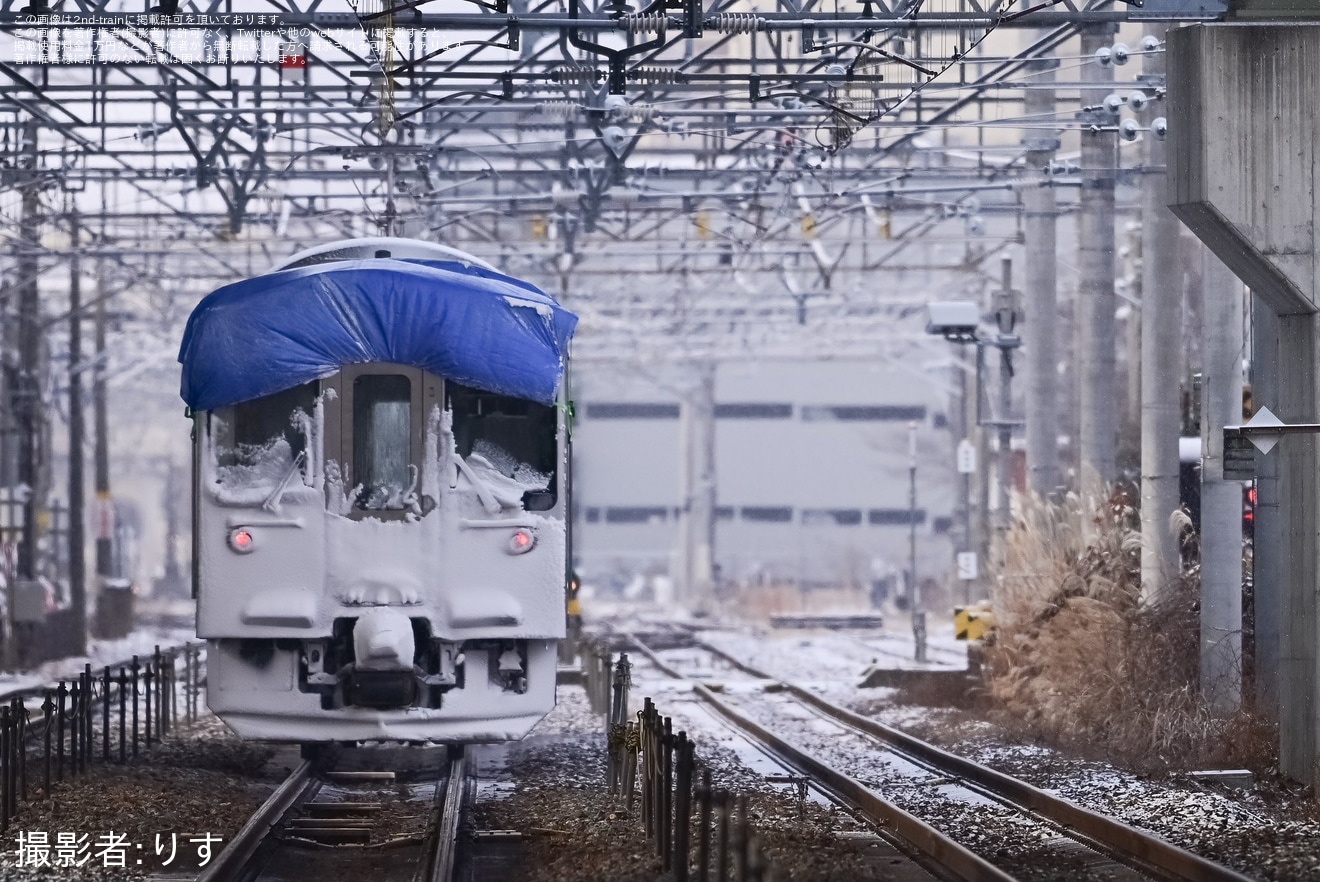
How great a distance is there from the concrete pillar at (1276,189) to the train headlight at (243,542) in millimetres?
6695

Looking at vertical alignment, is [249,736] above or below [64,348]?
below

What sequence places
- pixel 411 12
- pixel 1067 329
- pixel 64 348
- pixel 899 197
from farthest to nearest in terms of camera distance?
pixel 64 348 → pixel 1067 329 → pixel 899 197 → pixel 411 12

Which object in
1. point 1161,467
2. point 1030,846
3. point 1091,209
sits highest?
point 1091,209

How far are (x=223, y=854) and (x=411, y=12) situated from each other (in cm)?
808

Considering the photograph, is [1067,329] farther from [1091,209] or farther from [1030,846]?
[1030,846]

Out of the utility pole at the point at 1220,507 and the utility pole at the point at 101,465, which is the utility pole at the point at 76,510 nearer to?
the utility pole at the point at 101,465

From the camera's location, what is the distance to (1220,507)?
17188mm

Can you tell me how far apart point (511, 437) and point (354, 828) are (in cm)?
283

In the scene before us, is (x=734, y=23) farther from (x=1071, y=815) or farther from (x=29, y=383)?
(x=29, y=383)

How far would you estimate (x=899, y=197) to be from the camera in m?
31.1

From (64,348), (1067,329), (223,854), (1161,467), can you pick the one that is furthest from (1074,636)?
(64,348)

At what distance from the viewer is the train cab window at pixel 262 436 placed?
13055 millimetres

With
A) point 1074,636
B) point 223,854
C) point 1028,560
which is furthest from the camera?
point 1028,560

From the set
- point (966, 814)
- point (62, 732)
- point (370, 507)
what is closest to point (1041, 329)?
point (966, 814)
